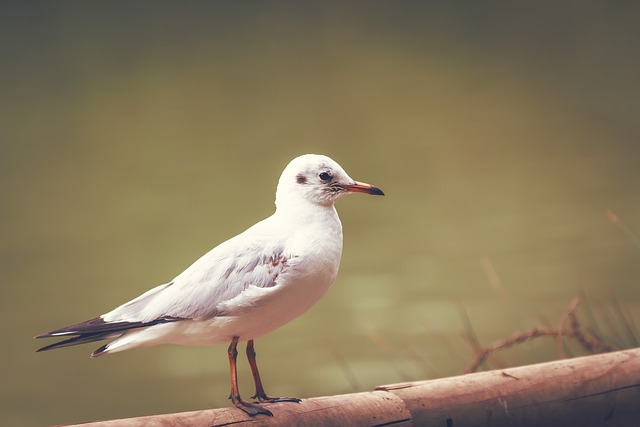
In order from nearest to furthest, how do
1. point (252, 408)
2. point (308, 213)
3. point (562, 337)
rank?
A: point (252, 408) → point (308, 213) → point (562, 337)

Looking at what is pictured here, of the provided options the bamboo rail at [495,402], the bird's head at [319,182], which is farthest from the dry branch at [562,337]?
the bird's head at [319,182]

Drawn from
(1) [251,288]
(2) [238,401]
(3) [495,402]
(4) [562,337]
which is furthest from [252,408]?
(4) [562,337]

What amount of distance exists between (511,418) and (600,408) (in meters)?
0.19

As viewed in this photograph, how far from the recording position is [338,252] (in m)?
1.53

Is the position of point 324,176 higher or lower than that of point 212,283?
higher

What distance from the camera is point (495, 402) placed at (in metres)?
1.61

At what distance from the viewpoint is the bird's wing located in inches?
57.9

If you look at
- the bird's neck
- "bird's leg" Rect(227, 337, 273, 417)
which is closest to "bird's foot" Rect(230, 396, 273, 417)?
"bird's leg" Rect(227, 337, 273, 417)

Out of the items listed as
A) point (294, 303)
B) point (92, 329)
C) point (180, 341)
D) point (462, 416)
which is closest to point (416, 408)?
point (462, 416)

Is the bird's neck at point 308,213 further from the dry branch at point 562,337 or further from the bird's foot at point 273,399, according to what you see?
the dry branch at point 562,337

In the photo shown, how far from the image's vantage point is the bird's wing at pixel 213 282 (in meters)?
1.47

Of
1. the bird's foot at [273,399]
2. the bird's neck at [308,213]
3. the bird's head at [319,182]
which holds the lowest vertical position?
A: the bird's foot at [273,399]

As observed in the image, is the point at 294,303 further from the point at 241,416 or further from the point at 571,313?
the point at 571,313

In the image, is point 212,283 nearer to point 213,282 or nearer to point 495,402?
point 213,282
